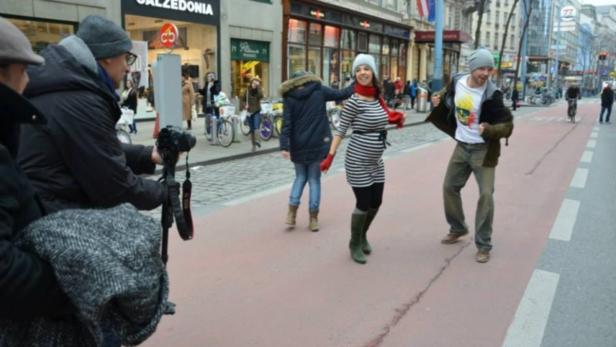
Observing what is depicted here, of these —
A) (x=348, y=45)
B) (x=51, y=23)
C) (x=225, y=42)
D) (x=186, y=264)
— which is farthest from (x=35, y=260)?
(x=348, y=45)

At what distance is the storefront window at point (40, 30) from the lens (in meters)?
14.0

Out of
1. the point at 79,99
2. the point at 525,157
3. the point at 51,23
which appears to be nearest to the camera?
the point at 79,99

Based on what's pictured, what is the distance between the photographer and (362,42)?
3150 centimetres

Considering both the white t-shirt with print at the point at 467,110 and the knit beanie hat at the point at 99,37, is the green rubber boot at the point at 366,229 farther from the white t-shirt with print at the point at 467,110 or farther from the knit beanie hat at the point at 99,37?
the knit beanie hat at the point at 99,37

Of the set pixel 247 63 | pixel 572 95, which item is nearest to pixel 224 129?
pixel 247 63

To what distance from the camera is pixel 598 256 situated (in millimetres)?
5258

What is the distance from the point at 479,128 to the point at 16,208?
13.8ft

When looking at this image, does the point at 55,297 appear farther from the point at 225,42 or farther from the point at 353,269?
the point at 225,42

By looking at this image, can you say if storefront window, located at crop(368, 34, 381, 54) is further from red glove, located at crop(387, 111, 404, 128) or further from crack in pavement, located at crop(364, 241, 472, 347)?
crack in pavement, located at crop(364, 241, 472, 347)

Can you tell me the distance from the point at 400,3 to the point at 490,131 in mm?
34053

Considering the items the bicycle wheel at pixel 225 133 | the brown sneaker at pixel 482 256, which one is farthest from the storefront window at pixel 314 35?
the brown sneaker at pixel 482 256

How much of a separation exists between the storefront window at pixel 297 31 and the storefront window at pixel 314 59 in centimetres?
92

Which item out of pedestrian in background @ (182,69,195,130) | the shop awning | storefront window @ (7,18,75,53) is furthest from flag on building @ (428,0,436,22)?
storefront window @ (7,18,75,53)

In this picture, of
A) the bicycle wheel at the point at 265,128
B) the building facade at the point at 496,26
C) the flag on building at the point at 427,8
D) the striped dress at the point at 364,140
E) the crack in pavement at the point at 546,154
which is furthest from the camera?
the building facade at the point at 496,26
